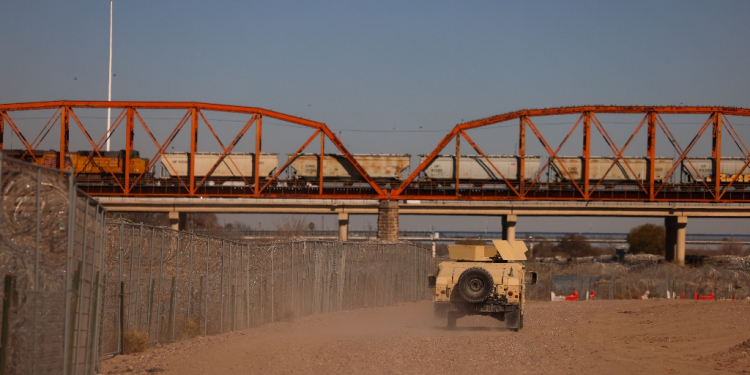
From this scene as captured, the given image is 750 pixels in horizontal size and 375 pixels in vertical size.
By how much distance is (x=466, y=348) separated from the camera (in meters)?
16.4

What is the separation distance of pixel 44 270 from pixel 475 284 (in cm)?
1233

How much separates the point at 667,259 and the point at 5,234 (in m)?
63.9

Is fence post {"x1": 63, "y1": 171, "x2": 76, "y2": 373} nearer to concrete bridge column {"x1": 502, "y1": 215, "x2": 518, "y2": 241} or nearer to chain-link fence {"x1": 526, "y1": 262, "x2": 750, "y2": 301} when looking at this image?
chain-link fence {"x1": 526, "y1": 262, "x2": 750, "y2": 301}

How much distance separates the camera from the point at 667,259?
6662cm

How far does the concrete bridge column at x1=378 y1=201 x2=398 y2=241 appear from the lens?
57.0 meters

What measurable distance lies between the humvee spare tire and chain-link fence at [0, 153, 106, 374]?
10.7 metres

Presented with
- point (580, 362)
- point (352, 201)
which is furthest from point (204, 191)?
point (580, 362)

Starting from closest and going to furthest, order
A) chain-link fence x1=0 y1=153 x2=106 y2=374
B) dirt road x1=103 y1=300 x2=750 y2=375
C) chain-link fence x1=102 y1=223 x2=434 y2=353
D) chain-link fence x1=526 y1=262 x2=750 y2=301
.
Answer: chain-link fence x1=0 y1=153 x2=106 y2=374 < dirt road x1=103 y1=300 x2=750 y2=375 < chain-link fence x1=102 y1=223 x2=434 y2=353 < chain-link fence x1=526 y1=262 x2=750 y2=301

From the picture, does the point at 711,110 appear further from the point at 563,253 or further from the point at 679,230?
the point at 563,253

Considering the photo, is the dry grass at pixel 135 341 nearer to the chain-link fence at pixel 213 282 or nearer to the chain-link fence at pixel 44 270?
the chain-link fence at pixel 213 282

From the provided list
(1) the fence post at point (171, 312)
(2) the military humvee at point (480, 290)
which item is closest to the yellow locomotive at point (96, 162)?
(2) the military humvee at point (480, 290)

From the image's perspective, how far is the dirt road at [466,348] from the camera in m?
13.8

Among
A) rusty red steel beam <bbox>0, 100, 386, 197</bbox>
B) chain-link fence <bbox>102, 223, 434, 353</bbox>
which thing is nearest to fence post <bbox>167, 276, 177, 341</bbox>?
chain-link fence <bbox>102, 223, 434, 353</bbox>

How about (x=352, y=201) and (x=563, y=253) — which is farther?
(x=563, y=253)
